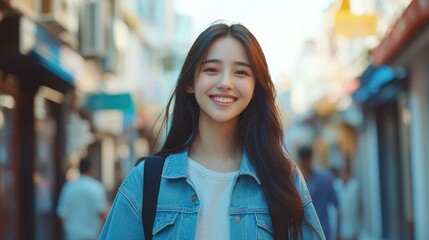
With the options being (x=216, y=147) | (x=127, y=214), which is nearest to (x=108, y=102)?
(x=216, y=147)

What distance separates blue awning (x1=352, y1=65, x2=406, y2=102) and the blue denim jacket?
1038 cm

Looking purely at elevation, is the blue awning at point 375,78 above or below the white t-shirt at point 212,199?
above

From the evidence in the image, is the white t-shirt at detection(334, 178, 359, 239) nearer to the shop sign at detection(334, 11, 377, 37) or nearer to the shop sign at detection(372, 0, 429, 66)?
the shop sign at detection(372, 0, 429, 66)

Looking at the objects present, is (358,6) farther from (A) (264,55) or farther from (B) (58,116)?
(A) (264,55)

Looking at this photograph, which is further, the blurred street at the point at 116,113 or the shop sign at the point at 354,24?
the shop sign at the point at 354,24

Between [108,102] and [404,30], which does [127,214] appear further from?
[108,102]

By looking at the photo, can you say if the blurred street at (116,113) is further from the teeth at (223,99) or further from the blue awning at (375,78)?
the teeth at (223,99)

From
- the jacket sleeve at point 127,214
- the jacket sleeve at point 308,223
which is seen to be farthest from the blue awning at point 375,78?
the jacket sleeve at point 127,214

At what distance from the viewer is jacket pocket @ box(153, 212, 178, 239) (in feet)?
8.05

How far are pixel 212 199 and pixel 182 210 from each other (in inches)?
4.6

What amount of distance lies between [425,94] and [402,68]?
0.85m

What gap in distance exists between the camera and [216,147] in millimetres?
2678

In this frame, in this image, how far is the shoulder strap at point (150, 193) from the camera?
2488mm

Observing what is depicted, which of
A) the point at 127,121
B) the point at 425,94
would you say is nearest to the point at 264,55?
the point at 425,94
